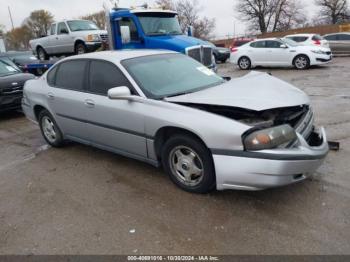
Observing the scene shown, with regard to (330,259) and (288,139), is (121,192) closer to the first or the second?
(288,139)

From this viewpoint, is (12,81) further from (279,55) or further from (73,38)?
(279,55)

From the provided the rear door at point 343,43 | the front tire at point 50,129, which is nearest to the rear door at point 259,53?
the rear door at point 343,43

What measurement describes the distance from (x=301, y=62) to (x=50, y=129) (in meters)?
12.5

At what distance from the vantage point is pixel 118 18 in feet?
34.3

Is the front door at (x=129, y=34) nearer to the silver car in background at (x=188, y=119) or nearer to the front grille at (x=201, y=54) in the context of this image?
the front grille at (x=201, y=54)

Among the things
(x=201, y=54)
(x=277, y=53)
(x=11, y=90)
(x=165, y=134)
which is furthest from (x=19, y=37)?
(x=165, y=134)

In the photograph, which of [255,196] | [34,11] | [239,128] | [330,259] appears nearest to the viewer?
[330,259]

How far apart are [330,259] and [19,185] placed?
3720 mm

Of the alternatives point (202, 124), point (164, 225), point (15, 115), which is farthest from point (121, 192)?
point (15, 115)

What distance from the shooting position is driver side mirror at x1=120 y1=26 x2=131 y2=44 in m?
10.1

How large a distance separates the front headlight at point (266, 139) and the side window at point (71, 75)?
8.87ft

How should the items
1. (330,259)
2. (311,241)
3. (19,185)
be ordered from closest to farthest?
(330,259) < (311,241) < (19,185)

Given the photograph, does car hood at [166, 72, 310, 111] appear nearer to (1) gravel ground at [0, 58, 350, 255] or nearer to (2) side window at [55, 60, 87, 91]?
(1) gravel ground at [0, 58, 350, 255]

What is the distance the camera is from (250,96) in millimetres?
3619
